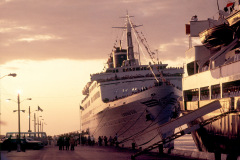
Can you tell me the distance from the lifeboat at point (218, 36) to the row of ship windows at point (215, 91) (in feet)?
10.2

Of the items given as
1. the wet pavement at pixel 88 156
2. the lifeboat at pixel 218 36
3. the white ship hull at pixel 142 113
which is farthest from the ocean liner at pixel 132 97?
the lifeboat at pixel 218 36

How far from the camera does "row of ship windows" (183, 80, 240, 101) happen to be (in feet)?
80.7

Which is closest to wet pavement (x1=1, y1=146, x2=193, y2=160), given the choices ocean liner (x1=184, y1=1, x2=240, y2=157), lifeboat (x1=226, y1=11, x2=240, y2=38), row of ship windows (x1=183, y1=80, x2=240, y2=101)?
ocean liner (x1=184, y1=1, x2=240, y2=157)

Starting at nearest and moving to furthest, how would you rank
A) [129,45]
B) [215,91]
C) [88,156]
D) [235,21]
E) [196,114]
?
[235,21], [196,114], [215,91], [88,156], [129,45]

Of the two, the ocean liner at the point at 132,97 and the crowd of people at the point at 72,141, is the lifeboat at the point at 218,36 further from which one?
the crowd of people at the point at 72,141

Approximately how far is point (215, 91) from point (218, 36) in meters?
3.85

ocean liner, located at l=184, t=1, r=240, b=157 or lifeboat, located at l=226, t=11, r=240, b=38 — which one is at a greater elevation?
lifeboat, located at l=226, t=11, r=240, b=38

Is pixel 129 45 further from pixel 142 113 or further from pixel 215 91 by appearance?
pixel 215 91

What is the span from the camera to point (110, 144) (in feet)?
188

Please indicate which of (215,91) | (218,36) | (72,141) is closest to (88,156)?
(215,91)

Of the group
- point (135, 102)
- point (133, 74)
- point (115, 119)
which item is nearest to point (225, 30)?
point (135, 102)

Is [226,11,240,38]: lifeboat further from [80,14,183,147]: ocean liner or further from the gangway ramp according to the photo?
[80,14,183,147]: ocean liner

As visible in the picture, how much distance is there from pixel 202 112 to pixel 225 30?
5916 mm

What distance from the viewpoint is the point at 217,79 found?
26672 millimetres
